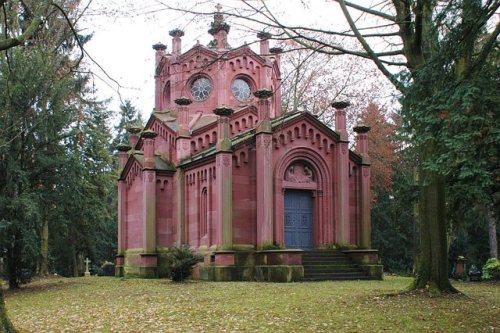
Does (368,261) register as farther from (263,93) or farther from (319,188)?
(263,93)

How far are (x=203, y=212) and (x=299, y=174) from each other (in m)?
4.45

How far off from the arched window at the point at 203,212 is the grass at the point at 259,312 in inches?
327

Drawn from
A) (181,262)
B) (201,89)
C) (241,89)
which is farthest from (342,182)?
(201,89)

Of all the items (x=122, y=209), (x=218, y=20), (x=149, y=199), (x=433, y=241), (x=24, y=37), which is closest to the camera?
(x=24, y=37)

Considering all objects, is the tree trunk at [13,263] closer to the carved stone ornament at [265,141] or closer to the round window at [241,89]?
the carved stone ornament at [265,141]

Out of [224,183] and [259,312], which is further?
[224,183]

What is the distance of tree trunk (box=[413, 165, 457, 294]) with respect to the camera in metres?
14.6

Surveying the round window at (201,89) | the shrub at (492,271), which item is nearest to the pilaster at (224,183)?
the round window at (201,89)

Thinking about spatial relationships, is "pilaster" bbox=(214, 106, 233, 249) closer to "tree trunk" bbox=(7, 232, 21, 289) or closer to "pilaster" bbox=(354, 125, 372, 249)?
"pilaster" bbox=(354, 125, 372, 249)

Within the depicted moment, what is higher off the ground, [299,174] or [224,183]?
[299,174]

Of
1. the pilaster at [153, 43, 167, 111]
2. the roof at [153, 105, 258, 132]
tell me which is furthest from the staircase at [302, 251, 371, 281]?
the pilaster at [153, 43, 167, 111]

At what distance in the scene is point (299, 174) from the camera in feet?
83.3

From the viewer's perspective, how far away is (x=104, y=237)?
46.0 metres

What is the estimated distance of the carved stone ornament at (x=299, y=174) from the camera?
25.1m
